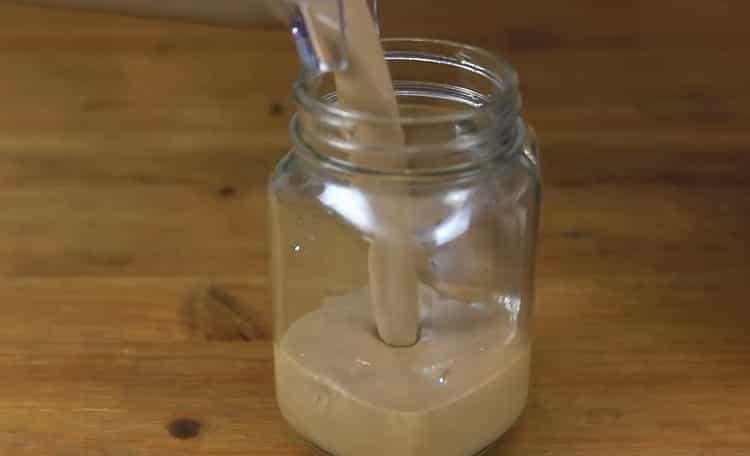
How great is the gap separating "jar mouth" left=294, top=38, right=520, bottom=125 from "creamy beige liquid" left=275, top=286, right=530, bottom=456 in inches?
5.4

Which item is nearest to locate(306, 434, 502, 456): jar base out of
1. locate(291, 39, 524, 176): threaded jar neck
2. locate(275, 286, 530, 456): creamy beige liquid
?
locate(275, 286, 530, 456): creamy beige liquid

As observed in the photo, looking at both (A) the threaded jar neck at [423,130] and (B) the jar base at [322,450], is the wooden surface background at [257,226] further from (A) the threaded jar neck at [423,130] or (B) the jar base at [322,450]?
(A) the threaded jar neck at [423,130]

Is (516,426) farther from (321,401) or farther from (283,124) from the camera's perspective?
(283,124)

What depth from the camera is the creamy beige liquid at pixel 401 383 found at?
569 mm

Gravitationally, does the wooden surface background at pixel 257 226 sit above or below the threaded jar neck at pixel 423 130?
below

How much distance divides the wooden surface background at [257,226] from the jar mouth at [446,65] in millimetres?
186

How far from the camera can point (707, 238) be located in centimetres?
81

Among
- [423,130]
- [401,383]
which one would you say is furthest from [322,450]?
[423,130]

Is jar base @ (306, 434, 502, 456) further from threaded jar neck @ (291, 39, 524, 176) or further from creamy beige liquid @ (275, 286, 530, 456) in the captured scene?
threaded jar neck @ (291, 39, 524, 176)

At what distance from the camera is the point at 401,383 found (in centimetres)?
58

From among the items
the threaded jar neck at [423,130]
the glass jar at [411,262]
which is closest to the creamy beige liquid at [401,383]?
the glass jar at [411,262]

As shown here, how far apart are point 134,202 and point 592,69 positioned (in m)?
0.54

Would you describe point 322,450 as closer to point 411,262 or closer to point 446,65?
point 411,262

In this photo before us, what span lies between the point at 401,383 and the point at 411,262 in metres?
0.07
